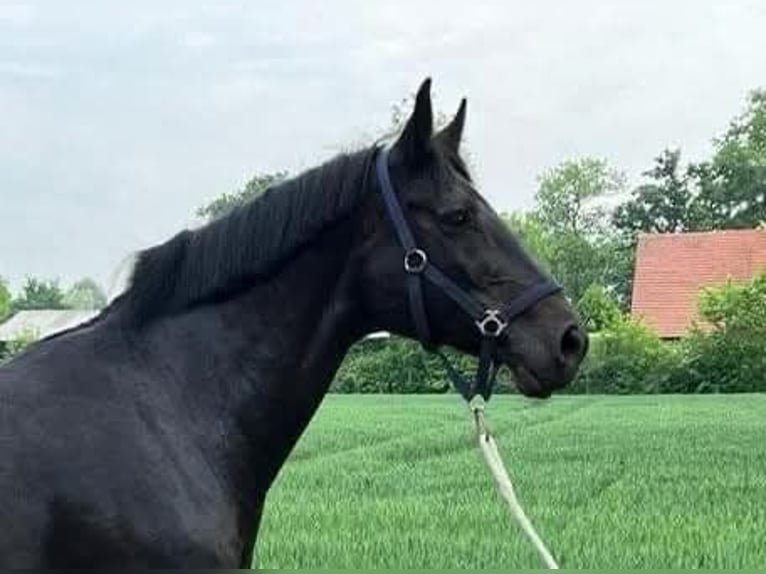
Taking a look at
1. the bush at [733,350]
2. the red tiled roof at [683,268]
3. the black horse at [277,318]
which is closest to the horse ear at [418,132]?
the black horse at [277,318]

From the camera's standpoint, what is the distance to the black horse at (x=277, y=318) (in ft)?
12.9

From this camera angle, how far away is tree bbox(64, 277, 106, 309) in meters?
4.47

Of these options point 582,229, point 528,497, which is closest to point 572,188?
point 582,229

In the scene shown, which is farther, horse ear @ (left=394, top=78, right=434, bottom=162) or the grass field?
the grass field

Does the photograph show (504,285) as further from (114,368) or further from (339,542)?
(339,542)

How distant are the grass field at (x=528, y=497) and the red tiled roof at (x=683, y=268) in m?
33.9

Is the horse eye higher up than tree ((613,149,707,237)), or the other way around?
the horse eye

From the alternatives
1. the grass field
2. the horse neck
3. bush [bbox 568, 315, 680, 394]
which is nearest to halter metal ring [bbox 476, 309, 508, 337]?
the horse neck

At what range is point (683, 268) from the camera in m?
62.8

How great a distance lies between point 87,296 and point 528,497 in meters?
9.04

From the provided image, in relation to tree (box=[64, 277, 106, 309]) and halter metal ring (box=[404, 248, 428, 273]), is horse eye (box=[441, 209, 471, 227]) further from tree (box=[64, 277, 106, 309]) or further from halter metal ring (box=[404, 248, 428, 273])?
tree (box=[64, 277, 106, 309])

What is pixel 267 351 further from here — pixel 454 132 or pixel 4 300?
pixel 4 300

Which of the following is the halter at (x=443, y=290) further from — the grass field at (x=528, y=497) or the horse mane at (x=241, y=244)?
the grass field at (x=528, y=497)

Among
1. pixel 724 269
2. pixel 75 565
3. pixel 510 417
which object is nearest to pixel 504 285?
pixel 75 565
